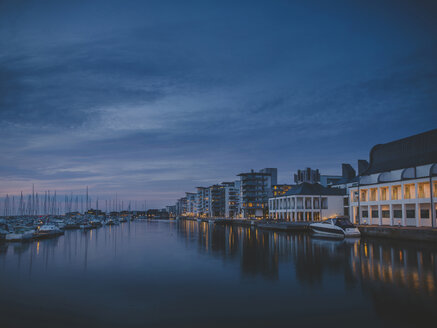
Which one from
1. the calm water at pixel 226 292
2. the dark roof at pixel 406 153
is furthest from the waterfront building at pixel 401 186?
the calm water at pixel 226 292

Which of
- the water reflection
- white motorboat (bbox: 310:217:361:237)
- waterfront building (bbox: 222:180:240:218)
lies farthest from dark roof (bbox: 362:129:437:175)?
waterfront building (bbox: 222:180:240:218)

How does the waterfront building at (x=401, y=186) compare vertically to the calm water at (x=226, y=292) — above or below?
above

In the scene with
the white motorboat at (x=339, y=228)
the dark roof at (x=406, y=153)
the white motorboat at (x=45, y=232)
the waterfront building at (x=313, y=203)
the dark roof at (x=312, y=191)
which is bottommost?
the white motorboat at (x=45, y=232)

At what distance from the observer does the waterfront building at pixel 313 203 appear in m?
90.7

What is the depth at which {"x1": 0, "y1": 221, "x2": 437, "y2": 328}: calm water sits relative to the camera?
13828mm

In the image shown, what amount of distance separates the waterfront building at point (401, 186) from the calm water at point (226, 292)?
20.6m

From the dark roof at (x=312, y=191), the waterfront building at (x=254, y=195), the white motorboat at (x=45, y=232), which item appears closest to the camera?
the white motorboat at (x=45, y=232)

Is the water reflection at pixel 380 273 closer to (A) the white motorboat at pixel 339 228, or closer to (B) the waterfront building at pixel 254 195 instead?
(A) the white motorboat at pixel 339 228

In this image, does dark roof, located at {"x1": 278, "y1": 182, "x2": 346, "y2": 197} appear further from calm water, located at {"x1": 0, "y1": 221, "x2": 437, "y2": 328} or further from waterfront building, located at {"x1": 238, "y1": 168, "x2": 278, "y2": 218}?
calm water, located at {"x1": 0, "y1": 221, "x2": 437, "y2": 328}

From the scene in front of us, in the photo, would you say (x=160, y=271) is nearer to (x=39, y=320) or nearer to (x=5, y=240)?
(x=39, y=320)

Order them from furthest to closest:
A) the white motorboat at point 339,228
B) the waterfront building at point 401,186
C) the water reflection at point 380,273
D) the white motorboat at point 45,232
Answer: the white motorboat at point 45,232 → the white motorboat at point 339,228 → the waterfront building at point 401,186 → the water reflection at point 380,273

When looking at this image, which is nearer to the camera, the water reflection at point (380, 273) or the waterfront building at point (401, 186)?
the water reflection at point (380, 273)

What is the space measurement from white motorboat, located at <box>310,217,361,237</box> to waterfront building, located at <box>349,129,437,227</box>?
7235 millimetres

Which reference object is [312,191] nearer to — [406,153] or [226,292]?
[406,153]
